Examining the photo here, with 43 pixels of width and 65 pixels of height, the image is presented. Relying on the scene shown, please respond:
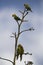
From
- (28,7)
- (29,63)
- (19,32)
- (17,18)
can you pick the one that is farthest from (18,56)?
(29,63)

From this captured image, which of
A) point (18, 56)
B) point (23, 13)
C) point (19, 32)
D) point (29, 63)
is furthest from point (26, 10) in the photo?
point (29, 63)

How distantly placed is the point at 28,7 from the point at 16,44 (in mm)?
2219

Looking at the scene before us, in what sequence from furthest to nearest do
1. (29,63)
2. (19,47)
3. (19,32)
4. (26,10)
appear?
(29,63) → (26,10) → (19,32) → (19,47)

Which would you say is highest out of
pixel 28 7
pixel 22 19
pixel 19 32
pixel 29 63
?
pixel 28 7

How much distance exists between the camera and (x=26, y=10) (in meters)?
10.3

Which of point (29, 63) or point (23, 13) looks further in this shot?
point (29, 63)

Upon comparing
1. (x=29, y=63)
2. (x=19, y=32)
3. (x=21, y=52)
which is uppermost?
(x=19, y=32)

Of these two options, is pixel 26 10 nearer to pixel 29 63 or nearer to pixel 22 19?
pixel 22 19

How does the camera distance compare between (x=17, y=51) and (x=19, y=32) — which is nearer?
(x=17, y=51)

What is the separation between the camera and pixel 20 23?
9.94 metres

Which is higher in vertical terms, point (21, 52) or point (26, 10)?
point (26, 10)

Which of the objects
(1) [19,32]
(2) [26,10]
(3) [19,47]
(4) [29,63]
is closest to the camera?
(3) [19,47]

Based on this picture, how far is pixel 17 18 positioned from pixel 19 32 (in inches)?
30.8

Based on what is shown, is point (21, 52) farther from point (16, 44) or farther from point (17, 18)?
point (17, 18)
